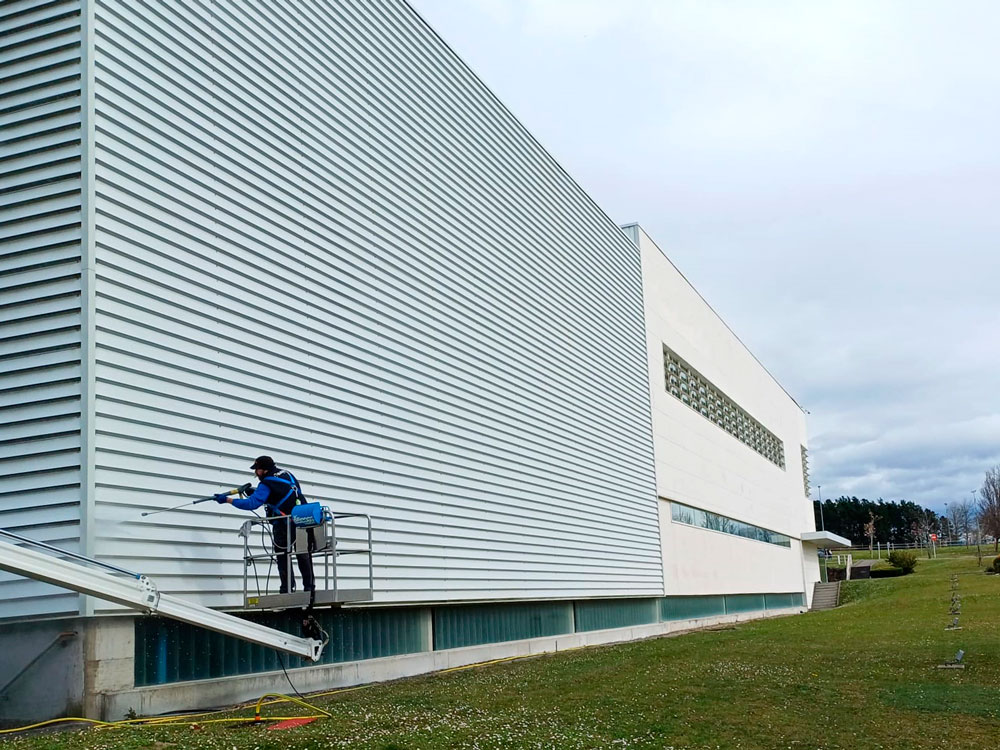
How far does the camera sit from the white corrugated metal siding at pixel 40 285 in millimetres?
9523

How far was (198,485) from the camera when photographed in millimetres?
10828

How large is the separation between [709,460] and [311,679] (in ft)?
78.9

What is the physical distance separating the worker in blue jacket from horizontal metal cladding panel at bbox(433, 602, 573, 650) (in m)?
5.90

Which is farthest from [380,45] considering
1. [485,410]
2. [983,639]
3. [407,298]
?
[983,639]

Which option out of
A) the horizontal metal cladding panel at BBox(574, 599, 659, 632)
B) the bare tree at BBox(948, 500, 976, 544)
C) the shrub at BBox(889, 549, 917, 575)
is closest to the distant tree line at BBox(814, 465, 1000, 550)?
the bare tree at BBox(948, 500, 976, 544)

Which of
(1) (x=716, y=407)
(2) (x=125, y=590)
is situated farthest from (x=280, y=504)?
(1) (x=716, y=407)

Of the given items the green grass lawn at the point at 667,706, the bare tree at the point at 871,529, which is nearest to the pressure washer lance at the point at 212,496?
the green grass lawn at the point at 667,706

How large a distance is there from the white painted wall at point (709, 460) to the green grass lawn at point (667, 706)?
30.7ft

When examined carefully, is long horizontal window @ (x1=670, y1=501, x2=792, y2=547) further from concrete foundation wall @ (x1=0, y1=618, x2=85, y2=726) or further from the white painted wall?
concrete foundation wall @ (x1=0, y1=618, x2=85, y2=726)

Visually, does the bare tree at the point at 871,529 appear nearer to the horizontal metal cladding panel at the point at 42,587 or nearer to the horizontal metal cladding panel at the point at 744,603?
the horizontal metal cladding panel at the point at 744,603

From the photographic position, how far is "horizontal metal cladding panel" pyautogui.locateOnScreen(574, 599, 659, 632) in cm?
2245

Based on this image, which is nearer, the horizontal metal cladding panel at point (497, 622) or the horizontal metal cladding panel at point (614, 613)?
the horizontal metal cladding panel at point (497, 622)

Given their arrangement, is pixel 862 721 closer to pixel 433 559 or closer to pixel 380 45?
pixel 433 559

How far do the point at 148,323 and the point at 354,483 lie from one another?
404cm
